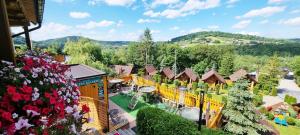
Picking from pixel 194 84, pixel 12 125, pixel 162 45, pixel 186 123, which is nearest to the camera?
pixel 12 125

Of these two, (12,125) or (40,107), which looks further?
(40,107)

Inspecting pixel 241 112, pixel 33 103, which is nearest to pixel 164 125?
pixel 241 112

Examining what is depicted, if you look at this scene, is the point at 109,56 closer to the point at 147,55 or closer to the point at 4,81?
the point at 147,55

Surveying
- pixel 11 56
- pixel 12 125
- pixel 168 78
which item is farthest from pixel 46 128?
pixel 168 78

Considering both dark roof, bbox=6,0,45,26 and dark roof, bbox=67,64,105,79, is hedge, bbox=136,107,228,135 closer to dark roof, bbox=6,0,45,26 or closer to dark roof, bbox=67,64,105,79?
dark roof, bbox=67,64,105,79

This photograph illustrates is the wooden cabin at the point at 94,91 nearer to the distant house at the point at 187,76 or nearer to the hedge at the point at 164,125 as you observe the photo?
the hedge at the point at 164,125

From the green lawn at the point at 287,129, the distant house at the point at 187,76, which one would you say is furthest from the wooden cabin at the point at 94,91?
the distant house at the point at 187,76
